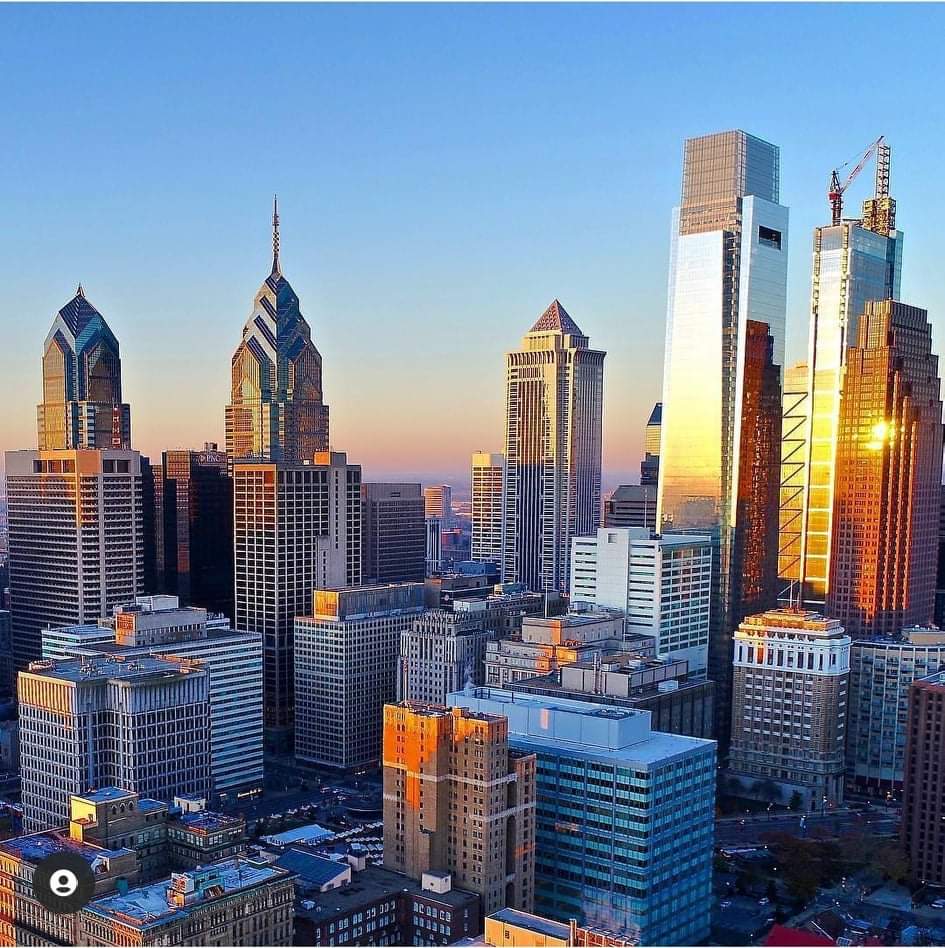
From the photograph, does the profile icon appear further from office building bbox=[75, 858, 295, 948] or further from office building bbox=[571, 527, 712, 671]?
office building bbox=[571, 527, 712, 671]

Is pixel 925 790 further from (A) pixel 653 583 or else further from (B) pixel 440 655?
(B) pixel 440 655

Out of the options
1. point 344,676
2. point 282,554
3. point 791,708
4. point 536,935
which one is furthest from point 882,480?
point 536,935

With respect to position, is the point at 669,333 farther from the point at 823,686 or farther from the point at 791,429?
the point at 823,686

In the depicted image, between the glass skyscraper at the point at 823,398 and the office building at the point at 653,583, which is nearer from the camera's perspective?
the office building at the point at 653,583

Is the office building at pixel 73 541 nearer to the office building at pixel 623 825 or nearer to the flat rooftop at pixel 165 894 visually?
the office building at pixel 623 825

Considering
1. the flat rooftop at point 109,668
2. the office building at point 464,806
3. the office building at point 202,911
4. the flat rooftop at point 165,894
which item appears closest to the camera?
the office building at point 202,911

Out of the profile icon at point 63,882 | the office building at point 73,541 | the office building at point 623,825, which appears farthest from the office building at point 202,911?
the office building at point 73,541

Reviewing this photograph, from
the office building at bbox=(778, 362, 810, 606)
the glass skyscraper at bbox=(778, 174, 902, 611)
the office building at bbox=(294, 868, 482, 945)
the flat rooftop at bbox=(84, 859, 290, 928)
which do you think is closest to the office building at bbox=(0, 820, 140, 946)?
the flat rooftop at bbox=(84, 859, 290, 928)
